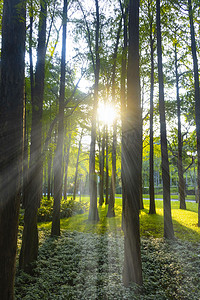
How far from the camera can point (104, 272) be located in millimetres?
5137

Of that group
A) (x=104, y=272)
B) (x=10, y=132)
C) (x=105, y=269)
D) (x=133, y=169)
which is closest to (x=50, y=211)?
(x=105, y=269)

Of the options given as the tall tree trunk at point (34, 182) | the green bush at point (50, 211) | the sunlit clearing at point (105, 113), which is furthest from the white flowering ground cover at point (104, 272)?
the sunlit clearing at point (105, 113)

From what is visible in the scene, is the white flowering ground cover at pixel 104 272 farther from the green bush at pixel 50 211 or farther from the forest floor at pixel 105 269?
the green bush at pixel 50 211

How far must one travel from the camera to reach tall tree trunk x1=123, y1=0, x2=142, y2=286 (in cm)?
439

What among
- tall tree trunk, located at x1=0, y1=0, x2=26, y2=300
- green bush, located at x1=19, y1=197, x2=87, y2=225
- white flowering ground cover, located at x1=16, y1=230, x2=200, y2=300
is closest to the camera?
tall tree trunk, located at x1=0, y1=0, x2=26, y2=300

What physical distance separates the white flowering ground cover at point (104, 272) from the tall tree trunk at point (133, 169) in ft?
1.48

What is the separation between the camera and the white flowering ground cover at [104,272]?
4122 millimetres

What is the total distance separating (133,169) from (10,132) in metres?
2.73

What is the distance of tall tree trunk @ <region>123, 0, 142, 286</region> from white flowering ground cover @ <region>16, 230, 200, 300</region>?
452 millimetres

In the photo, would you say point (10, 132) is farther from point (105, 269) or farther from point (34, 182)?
point (105, 269)

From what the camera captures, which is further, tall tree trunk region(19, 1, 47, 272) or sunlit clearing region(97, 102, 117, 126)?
sunlit clearing region(97, 102, 117, 126)

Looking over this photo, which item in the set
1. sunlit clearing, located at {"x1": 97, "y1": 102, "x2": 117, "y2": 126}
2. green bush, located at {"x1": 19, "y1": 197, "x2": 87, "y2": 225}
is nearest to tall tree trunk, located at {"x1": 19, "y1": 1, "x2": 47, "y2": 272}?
green bush, located at {"x1": 19, "y1": 197, "x2": 87, "y2": 225}

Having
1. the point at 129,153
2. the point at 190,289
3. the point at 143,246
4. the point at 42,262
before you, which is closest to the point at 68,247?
the point at 42,262

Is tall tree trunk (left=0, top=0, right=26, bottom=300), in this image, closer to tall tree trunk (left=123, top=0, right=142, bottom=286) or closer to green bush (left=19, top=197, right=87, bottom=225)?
tall tree trunk (left=123, top=0, right=142, bottom=286)
